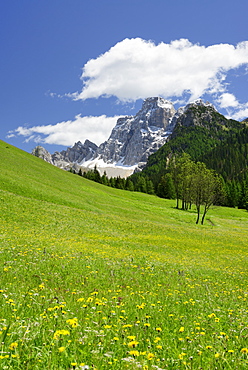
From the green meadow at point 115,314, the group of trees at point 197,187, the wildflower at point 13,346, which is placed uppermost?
the group of trees at point 197,187

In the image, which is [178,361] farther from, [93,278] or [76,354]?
[93,278]

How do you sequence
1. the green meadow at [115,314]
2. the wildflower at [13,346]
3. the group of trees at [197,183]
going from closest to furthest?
the wildflower at [13,346], the green meadow at [115,314], the group of trees at [197,183]

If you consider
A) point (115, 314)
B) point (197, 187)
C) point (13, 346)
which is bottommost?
point (115, 314)

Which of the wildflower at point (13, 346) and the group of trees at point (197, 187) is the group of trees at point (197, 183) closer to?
the group of trees at point (197, 187)

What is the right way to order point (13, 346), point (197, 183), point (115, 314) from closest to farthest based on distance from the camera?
point (13, 346), point (115, 314), point (197, 183)

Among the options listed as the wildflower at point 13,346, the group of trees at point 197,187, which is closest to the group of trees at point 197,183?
the group of trees at point 197,187

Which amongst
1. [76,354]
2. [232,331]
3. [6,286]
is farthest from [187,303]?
[6,286]

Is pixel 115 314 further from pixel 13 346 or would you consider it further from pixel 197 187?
pixel 197 187

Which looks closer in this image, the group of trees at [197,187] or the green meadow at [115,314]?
the green meadow at [115,314]

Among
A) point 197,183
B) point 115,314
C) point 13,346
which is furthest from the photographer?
point 197,183

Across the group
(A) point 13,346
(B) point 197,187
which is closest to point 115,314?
(A) point 13,346

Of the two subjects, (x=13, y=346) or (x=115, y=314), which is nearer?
(x=13, y=346)

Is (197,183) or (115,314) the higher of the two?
(197,183)

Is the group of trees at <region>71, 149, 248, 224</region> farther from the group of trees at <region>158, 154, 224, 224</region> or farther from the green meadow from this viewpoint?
the green meadow
